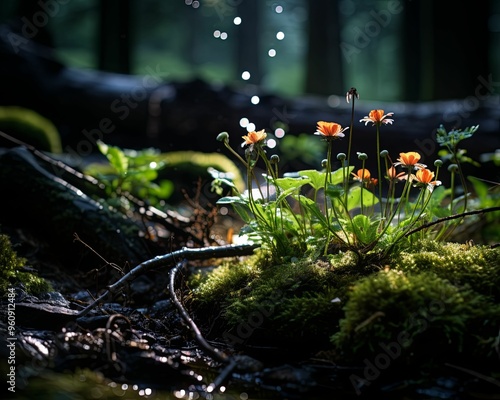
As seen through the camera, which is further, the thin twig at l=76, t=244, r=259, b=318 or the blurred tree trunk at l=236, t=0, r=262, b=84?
the blurred tree trunk at l=236, t=0, r=262, b=84

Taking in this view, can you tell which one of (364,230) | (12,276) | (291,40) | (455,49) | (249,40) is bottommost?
(12,276)

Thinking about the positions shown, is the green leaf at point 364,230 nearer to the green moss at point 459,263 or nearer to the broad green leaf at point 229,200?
the green moss at point 459,263

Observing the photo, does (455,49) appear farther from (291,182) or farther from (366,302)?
(366,302)

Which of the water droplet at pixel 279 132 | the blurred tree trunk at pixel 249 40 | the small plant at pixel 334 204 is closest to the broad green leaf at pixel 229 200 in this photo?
the small plant at pixel 334 204

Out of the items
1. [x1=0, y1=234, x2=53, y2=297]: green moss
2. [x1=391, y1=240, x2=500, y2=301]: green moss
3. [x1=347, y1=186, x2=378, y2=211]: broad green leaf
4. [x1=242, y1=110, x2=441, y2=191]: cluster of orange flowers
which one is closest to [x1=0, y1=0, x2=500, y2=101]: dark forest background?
[x1=347, y1=186, x2=378, y2=211]: broad green leaf

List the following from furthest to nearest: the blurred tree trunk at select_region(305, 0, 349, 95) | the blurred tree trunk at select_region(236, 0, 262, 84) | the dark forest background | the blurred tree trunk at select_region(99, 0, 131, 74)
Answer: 1. the blurred tree trunk at select_region(236, 0, 262, 84)
2. the blurred tree trunk at select_region(305, 0, 349, 95)
3. the blurred tree trunk at select_region(99, 0, 131, 74)
4. the dark forest background

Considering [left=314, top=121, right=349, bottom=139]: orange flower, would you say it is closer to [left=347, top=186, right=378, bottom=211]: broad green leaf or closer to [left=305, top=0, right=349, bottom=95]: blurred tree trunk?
[left=347, top=186, right=378, bottom=211]: broad green leaf

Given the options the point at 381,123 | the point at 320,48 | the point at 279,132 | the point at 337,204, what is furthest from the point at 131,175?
the point at 320,48

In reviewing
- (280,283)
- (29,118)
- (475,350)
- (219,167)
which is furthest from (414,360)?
(29,118)
